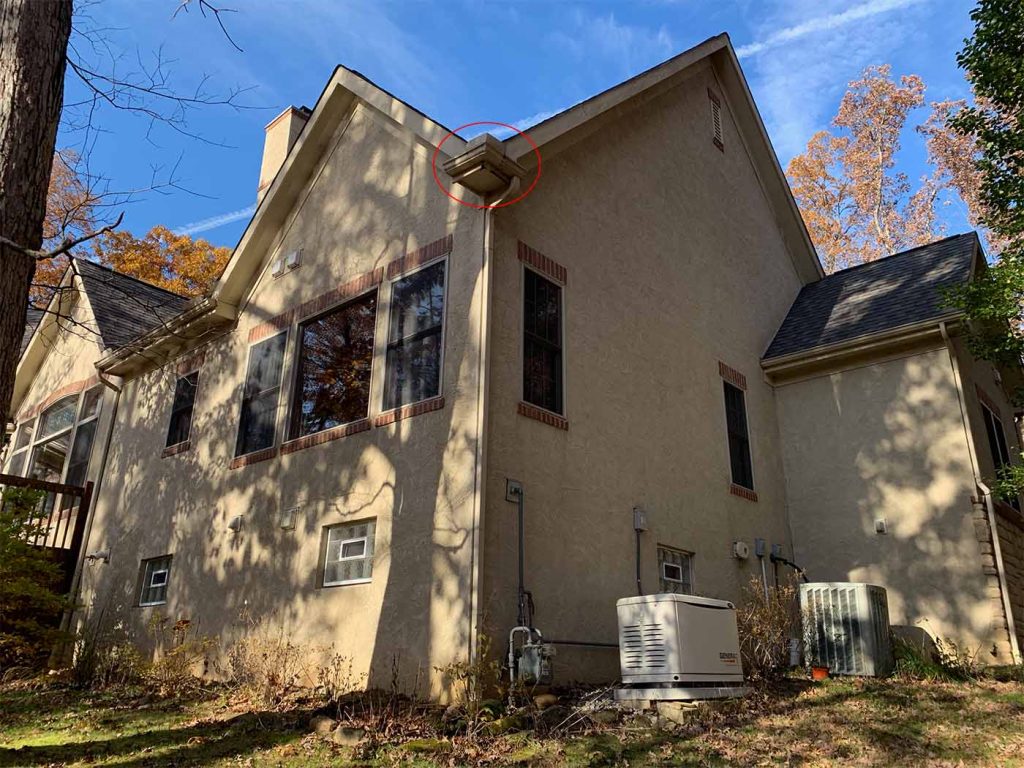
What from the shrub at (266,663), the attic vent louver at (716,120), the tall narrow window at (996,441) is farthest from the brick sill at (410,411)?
the tall narrow window at (996,441)

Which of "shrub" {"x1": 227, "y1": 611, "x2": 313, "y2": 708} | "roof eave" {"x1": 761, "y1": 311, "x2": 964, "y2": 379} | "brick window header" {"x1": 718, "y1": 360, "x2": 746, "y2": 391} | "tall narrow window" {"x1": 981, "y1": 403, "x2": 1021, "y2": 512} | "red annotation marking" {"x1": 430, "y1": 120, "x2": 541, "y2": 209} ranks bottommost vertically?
"shrub" {"x1": 227, "y1": 611, "x2": 313, "y2": 708}

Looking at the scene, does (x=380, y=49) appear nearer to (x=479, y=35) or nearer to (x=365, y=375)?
(x=479, y=35)

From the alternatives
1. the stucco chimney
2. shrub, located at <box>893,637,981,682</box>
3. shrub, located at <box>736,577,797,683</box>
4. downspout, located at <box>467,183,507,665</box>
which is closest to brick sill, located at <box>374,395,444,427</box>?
downspout, located at <box>467,183,507,665</box>

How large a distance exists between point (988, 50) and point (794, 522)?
7592 millimetres

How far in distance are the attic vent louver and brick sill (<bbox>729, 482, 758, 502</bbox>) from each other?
654 centimetres

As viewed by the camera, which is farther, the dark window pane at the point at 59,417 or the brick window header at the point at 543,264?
the dark window pane at the point at 59,417

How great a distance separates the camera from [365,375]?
9.95 meters

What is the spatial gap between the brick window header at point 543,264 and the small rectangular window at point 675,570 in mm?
3667

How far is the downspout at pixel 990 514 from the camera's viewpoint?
34.3 ft

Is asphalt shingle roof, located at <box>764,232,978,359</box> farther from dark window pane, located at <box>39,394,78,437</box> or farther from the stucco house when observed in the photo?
dark window pane, located at <box>39,394,78,437</box>

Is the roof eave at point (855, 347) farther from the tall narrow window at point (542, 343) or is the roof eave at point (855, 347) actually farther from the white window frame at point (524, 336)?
the tall narrow window at point (542, 343)

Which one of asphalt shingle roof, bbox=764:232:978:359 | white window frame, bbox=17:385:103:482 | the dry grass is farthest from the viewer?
white window frame, bbox=17:385:103:482

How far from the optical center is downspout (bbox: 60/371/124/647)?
13180mm

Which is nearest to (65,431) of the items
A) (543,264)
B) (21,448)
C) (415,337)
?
(21,448)
